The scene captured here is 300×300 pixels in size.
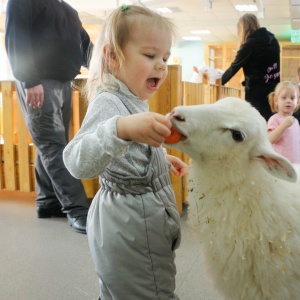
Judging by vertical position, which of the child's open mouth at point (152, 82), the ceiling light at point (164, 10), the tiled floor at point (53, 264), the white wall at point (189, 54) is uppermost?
the ceiling light at point (164, 10)

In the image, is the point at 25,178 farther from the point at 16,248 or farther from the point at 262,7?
the point at 262,7

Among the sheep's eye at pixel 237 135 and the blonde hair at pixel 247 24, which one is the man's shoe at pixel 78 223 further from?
the blonde hair at pixel 247 24

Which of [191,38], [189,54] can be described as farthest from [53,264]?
[189,54]

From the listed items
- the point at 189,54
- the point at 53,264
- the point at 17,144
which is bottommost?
the point at 53,264

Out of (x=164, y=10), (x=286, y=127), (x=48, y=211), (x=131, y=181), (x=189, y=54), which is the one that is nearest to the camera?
(x=131, y=181)

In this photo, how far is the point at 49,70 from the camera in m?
2.48

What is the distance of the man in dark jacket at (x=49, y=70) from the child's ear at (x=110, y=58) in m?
1.32

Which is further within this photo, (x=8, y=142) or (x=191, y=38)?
(x=191, y=38)

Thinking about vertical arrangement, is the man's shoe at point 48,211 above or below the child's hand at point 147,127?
below

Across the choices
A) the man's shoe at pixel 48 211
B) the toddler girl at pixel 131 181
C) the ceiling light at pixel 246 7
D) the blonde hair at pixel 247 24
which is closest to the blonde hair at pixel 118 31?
the toddler girl at pixel 131 181

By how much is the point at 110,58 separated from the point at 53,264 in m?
1.29

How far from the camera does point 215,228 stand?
3.71 ft

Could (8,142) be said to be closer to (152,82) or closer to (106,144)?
(152,82)

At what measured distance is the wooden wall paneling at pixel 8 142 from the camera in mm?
3398
